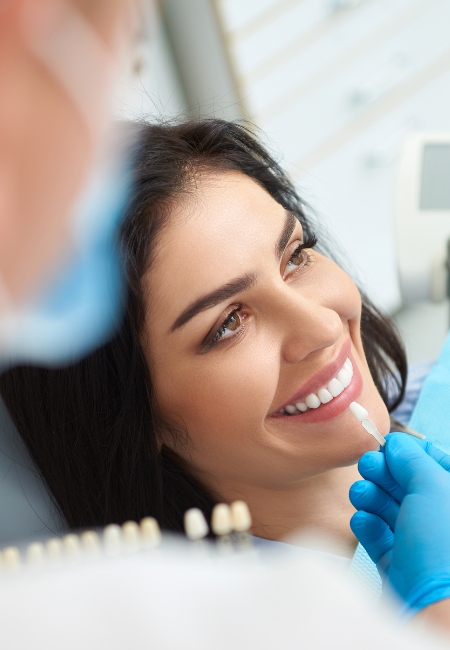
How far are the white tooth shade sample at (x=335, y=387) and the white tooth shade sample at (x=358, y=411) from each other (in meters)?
0.02

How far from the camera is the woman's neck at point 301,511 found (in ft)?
2.49

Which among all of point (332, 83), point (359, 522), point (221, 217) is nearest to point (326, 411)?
point (359, 522)

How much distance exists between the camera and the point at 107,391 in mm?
678

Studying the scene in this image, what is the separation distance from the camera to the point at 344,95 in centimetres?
172

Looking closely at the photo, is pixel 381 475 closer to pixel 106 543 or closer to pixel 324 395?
pixel 324 395

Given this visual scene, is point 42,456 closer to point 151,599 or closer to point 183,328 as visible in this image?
point 183,328

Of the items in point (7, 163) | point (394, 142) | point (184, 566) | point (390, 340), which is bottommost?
point (390, 340)

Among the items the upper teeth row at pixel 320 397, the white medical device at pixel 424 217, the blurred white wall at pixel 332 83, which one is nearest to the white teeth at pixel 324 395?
the upper teeth row at pixel 320 397

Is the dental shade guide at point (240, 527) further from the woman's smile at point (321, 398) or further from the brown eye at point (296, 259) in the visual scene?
the brown eye at point (296, 259)

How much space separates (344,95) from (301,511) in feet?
4.07

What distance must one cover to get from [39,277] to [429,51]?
169 cm

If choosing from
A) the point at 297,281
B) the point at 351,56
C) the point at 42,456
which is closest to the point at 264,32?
the point at 351,56

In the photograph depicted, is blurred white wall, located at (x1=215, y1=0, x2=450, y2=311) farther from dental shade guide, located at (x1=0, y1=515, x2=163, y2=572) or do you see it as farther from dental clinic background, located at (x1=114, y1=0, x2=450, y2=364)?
dental shade guide, located at (x1=0, y1=515, x2=163, y2=572)

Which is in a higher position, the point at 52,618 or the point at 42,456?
the point at 52,618
